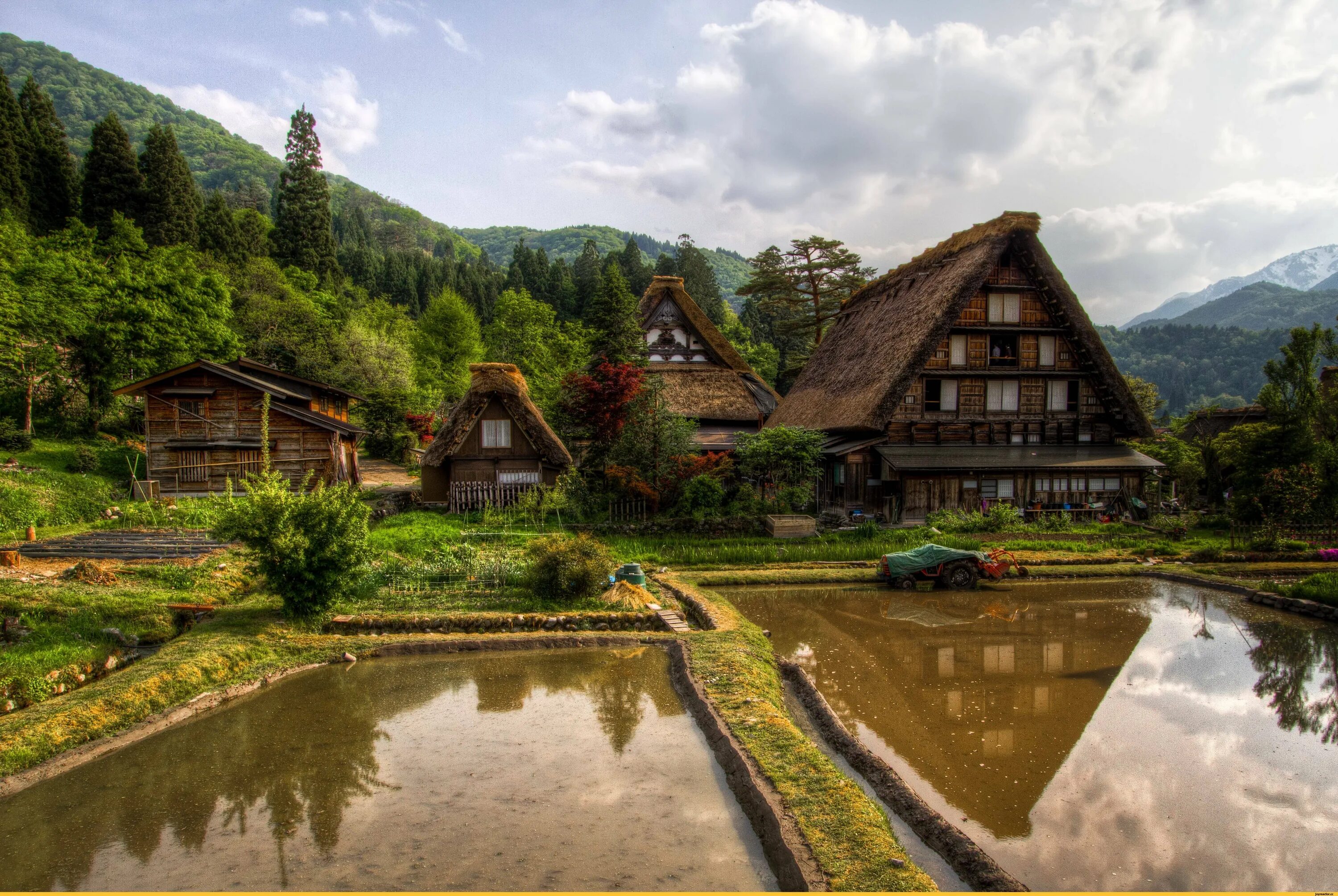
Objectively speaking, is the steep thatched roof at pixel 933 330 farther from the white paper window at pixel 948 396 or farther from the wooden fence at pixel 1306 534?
the wooden fence at pixel 1306 534

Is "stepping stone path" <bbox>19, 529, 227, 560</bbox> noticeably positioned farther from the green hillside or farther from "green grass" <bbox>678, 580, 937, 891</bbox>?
the green hillside

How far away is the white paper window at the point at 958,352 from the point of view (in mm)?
25141

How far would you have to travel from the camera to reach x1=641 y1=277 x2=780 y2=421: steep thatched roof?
1193 inches

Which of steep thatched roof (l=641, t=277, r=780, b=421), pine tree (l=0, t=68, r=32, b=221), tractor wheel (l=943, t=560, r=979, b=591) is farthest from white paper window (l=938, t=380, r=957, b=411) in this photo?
pine tree (l=0, t=68, r=32, b=221)

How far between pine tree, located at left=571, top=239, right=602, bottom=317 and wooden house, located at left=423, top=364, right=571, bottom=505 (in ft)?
115

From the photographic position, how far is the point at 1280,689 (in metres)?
9.97

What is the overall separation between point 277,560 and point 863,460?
62.8 ft

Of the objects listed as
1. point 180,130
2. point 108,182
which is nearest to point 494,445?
point 108,182

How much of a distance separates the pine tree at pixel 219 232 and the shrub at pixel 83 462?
23.0 m

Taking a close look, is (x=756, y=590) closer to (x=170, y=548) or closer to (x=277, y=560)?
(x=277, y=560)

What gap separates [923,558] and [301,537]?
13369mm

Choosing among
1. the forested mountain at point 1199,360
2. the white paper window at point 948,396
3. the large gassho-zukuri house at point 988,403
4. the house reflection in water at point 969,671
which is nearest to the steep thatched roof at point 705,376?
the large gassho-zukuri house at point 988,403

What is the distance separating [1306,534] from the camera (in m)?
20.0

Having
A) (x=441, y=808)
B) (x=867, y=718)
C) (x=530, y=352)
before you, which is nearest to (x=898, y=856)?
(x=867, y=718)
